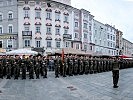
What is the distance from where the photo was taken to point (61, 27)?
60.6m

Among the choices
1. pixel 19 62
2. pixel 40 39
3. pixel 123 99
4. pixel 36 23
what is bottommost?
pixel 123 99

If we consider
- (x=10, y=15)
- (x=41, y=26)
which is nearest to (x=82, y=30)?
(x=41, y=26)

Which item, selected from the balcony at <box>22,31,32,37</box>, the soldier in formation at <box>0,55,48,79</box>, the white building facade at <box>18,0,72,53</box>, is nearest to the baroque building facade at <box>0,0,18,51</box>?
the white building facade at <box>18,0,72,53</box>

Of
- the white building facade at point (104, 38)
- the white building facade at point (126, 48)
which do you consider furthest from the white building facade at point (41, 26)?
the white building facade at point (126, 48)

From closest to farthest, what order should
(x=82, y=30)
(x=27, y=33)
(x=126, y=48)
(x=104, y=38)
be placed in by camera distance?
(x=27, y=33) → (x=82, y=30) → (x=104, y=38) → (x=126, y=48)

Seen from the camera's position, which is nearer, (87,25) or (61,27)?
(61,27)

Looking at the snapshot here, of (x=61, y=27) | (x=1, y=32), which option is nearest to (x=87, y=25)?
(x=61, y=27)

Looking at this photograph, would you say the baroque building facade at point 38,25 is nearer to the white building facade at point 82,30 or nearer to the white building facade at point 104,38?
the white building facade at point 82,30

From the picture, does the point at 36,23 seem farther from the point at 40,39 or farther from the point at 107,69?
the point at 107,69

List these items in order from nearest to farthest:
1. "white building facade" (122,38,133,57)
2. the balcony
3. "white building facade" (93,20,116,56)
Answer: the balcony < "white building facade" (93,20,116,56) < "white building facade" (122,38,133,57)

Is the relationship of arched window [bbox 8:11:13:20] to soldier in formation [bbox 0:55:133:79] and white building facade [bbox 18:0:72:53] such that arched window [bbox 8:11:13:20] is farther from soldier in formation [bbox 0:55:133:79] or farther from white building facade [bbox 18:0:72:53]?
soldier in formation [bbox 0:55:133:79]

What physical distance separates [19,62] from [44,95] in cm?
1020

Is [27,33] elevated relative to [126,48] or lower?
elevated

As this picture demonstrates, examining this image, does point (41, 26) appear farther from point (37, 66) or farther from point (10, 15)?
point (37, 66)
